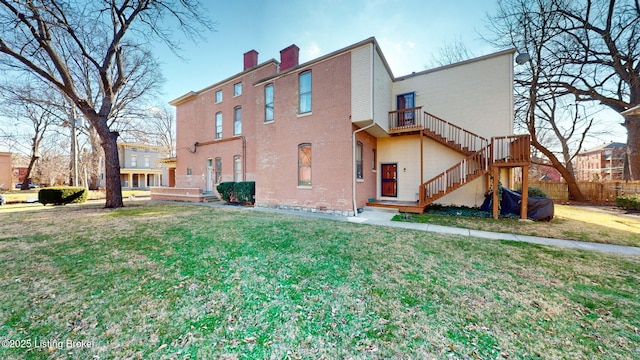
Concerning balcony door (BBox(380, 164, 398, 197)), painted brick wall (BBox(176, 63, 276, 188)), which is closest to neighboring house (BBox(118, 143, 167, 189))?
painted brick wall (BBox(176, 63, 276, 188))

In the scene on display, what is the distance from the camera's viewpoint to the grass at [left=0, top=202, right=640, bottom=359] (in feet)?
6.66

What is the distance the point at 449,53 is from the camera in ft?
50.3

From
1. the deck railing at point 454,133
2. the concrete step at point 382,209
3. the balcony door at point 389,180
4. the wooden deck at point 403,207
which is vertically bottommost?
the concrete step at point 382,209

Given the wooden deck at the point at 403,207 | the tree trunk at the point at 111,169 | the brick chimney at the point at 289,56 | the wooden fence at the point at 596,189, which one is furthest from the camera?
the wooden fence at the point at 596,189

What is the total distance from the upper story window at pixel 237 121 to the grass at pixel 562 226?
37.5 feet

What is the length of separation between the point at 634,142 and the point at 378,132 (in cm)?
1518

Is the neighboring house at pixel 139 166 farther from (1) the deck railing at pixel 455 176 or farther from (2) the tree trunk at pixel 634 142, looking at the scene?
(2) the tree trunk at pixel 634 142

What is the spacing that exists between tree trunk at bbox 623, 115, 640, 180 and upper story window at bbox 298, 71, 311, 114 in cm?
1805

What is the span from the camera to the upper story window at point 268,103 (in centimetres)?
1144

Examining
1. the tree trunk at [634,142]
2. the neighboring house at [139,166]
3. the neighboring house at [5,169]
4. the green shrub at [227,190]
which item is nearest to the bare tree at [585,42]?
the tree trunk at [634,142]

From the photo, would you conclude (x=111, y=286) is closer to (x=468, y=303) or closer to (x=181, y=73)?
(x=468, y=303)

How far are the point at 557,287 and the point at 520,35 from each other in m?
15.4

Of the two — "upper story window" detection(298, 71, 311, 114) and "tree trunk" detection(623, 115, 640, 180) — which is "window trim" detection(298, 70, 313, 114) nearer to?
"upper story window" detection(298, 71, 311, 114)

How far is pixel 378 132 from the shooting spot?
33.8 ft
